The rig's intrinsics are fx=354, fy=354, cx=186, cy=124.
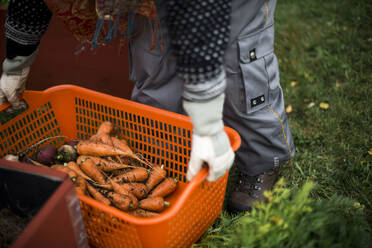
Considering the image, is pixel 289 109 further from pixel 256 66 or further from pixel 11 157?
pixel 11 157

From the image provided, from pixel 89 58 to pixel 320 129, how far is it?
5.04 ft

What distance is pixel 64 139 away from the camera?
204 centimetres

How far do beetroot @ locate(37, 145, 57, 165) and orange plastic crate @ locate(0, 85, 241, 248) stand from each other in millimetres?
140

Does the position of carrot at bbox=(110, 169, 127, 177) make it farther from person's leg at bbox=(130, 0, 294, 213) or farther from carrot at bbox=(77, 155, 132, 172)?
person's leg at bbox=(130, 0, 294, 213)

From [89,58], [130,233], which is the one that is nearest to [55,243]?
[130,233]

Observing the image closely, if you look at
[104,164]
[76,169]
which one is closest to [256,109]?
[104,164]

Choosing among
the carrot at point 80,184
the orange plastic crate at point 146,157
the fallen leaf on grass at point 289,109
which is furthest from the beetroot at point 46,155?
the fallen leaf on grass at point 289,109

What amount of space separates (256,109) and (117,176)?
0.76 metres

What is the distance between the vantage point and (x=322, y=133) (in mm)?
2219

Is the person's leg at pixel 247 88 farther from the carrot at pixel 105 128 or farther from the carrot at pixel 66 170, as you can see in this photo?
the carrot at pixel 66 170

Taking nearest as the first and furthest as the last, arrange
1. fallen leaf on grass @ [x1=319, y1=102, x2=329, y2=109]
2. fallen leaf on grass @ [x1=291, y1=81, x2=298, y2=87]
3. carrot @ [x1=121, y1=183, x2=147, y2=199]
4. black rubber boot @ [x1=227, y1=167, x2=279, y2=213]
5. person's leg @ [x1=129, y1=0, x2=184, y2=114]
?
person's leg @ [x1=129, y1=0, x2=184, y2=114] < carrot @ [x1=121, y1=183, x2=147, y2=199] < black rubber boot @ [x1=227, y1=167, x2=279, y2=213] < fallen leaf on grass @ [x1=319, y1=102, x2=329, y2=109] < fallen leaf on grass @ [x1=291, y1=81, x2=298, y2=87]

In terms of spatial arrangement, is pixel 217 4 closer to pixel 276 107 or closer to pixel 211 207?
pixel 276 107

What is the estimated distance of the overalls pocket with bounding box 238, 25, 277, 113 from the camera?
58.0 inches

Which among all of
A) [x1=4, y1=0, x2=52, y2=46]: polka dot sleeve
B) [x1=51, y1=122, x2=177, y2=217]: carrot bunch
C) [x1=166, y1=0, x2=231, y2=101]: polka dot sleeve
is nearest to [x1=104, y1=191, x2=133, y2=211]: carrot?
[x1=51, y1=122, x2=177, y2=217]: carrot bunch
